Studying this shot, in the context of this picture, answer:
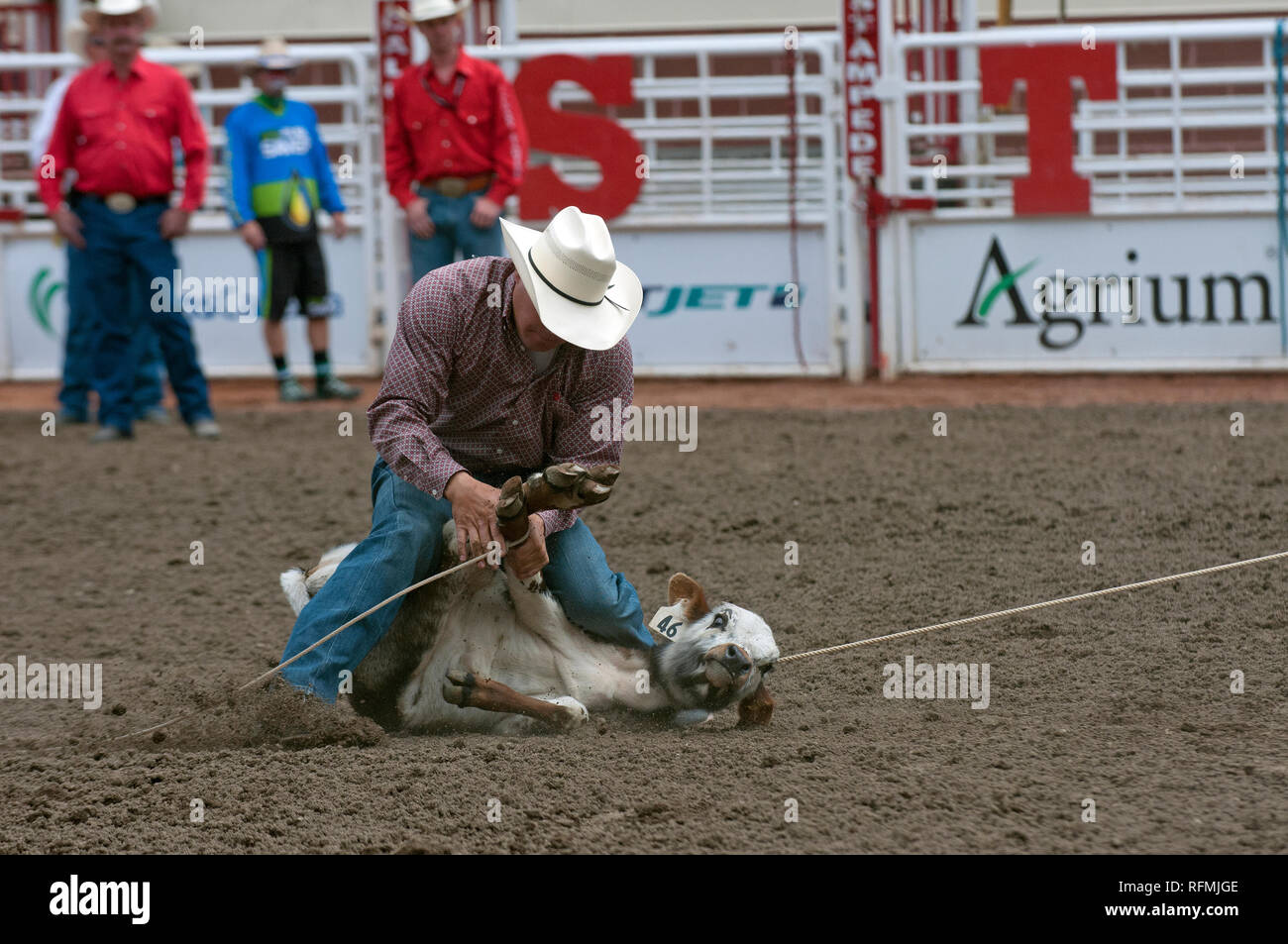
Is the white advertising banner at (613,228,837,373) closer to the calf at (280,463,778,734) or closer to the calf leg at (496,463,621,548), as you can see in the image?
the calf at (280,463,778,734)

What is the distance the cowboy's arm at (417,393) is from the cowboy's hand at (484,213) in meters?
4.85

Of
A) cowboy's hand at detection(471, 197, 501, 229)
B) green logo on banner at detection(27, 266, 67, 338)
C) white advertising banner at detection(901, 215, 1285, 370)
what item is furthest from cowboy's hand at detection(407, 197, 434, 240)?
green logo on banner at detection(27, 266, 67, 338)

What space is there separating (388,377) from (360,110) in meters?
7.46

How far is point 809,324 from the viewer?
10.6m

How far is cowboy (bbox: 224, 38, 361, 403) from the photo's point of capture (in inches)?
379

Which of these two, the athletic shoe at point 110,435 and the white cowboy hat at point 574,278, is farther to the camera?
the athletic shoe at point 110,435

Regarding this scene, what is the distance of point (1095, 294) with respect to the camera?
33.2ft

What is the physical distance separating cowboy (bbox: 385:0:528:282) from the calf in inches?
194

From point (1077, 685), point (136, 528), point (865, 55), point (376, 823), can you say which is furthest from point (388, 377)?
point (865, 55)

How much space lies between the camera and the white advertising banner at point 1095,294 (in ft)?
32.7

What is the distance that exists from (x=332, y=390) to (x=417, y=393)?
6.46 meters

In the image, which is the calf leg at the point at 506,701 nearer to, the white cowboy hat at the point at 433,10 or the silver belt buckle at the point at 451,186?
the silver belt buckle at the point at 451,186

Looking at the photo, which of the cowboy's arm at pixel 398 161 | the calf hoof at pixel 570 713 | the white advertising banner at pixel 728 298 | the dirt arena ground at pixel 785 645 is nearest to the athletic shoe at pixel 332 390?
the dirt arena ground at pixel 785 645

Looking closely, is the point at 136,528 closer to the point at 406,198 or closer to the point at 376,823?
the point at 406,198
